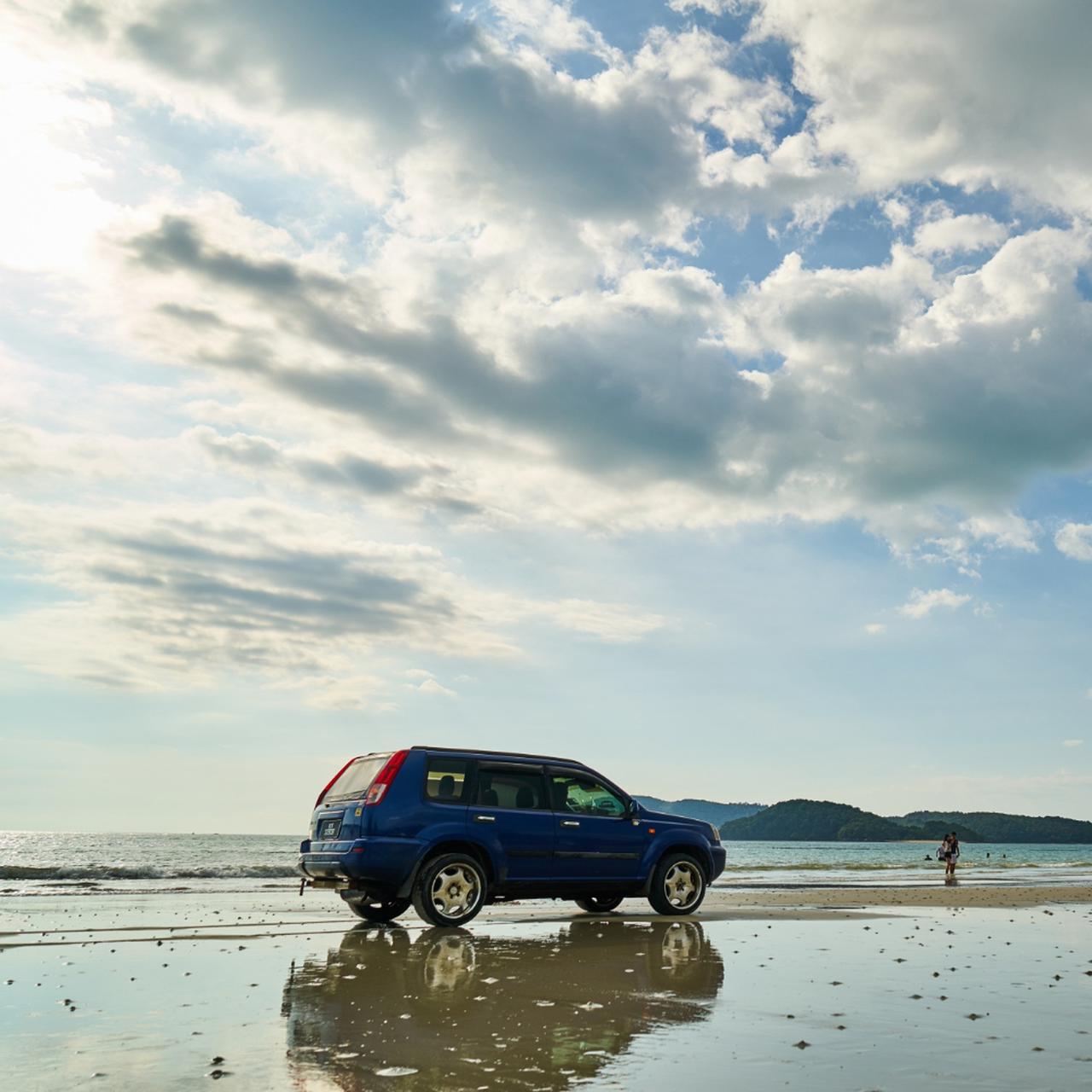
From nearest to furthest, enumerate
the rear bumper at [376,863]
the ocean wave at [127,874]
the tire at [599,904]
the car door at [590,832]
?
the rear bumper at [376,863], the car door at [590,832], the tire at [599,904], the ocean wave at [127,874]

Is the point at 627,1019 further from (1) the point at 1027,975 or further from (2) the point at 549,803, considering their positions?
(2) the point at 549,803

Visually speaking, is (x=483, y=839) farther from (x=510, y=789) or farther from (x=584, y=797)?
(x=584, y=797)

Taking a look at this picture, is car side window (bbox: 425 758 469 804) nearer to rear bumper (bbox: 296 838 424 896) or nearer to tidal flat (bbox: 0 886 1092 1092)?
rear bumper (bbox: 296 838 424 896)

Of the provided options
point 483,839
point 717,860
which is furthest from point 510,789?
point 717,860

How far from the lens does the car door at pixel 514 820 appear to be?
12721 millimetres

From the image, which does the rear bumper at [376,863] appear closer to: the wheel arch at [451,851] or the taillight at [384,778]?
the wheel arch at [451,851]

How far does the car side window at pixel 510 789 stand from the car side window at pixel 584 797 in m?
0.23

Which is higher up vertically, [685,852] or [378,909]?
[685,852]

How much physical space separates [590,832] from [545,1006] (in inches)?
258

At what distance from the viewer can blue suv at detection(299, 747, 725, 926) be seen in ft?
40.0

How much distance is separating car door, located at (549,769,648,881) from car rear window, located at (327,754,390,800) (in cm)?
230

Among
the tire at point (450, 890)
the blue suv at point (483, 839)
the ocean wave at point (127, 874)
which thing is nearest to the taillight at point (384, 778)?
the blue suv at point (483, 839)

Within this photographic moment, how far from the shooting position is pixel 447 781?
12.7m

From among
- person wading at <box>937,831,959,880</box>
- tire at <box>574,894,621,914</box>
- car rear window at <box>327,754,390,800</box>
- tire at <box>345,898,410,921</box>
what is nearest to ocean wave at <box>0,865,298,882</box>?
tire at <box>574,894,621,914</box>
